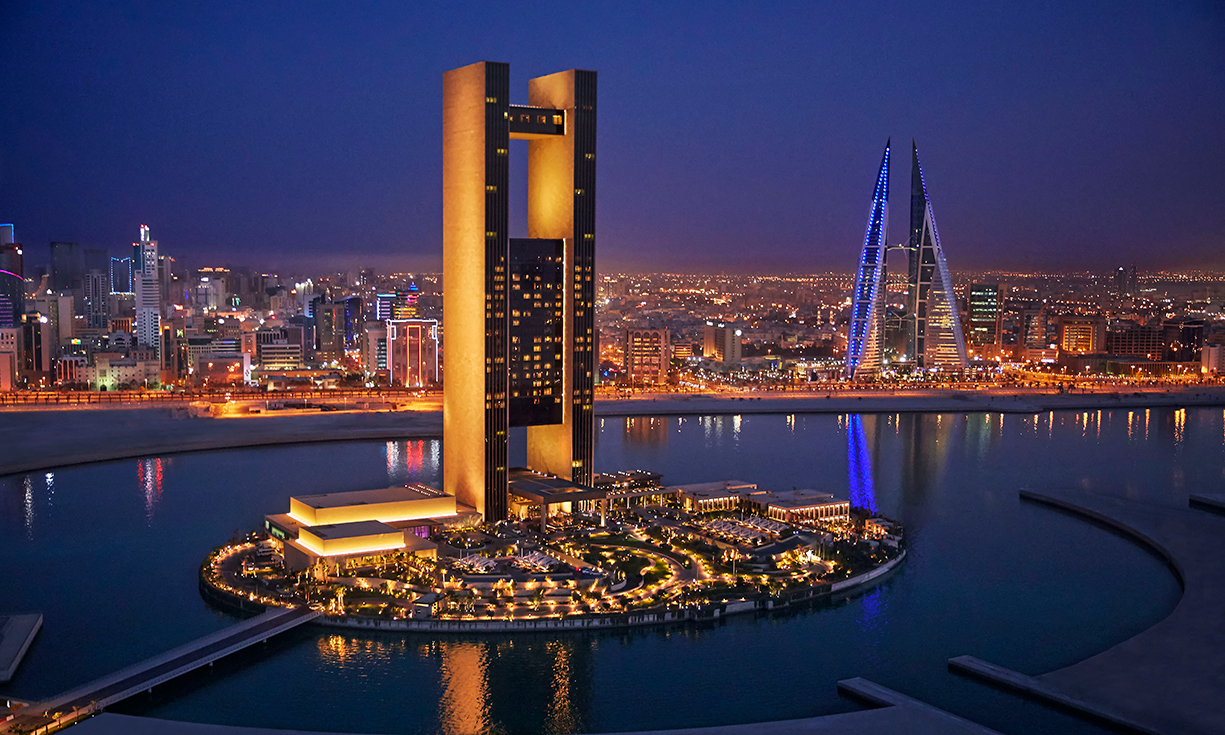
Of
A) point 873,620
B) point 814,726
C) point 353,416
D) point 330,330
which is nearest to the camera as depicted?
point 814,726

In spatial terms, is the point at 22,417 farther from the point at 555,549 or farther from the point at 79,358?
the point at 555,549

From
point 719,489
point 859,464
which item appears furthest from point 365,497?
point 859,464

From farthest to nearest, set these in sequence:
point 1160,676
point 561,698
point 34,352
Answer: point 34,352
point 561,698
point 1160,676

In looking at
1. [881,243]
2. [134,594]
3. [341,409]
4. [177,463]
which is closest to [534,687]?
[134,594]

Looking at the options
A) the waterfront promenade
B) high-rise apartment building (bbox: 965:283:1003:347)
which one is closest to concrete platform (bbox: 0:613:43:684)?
the waterfront promenade

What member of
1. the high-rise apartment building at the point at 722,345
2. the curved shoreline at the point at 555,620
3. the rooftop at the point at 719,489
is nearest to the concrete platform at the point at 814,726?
the curved shoreline at the point at 555,620

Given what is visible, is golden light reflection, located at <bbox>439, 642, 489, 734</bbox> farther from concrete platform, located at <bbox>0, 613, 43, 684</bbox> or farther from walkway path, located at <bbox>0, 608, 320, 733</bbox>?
concrete platform, located at <bbox>0, 613, 43, 684</bbox>

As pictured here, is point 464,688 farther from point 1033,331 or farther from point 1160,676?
point 1033,331
